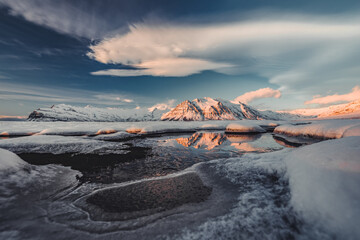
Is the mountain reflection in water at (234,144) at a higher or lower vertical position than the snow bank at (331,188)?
lower

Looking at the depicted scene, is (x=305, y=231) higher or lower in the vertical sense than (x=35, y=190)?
higher

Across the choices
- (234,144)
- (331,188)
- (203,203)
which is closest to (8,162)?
(203,203)

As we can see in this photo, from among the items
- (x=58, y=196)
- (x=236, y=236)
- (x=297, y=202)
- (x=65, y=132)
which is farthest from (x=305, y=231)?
(x=65, y=132)

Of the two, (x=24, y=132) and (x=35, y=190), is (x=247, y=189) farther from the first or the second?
(x=24, y=132)

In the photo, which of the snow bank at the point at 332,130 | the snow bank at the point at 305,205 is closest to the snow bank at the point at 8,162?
the snow bank at the point at 305,205

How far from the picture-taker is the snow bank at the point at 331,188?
6.91 feet

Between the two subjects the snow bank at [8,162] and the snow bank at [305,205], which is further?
the snow bank at [8,162]

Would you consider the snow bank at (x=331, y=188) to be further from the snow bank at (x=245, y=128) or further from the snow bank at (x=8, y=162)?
the snow bank at (x=245, y=128)

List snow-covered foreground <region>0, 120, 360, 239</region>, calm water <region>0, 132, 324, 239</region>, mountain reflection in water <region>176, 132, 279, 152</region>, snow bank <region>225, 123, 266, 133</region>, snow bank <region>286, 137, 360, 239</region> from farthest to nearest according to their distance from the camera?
snow bank <region>225, 123, 266, 133</region> → mountain reflection in water <region>176, 132, 279, 152</region> → calm water <region>0, 132, 324, 239</region> → snow-covered foreground <region>0, 120, 360, 239</region> → snow bank <region>286, 137, 360, 239</region>

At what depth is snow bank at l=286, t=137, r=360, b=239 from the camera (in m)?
2.11

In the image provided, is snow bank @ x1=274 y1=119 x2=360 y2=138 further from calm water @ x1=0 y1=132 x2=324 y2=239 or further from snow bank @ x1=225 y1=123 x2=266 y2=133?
snow bank @ x1=225 y1=123 x2=266 y2=133

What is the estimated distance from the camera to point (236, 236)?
95.7 inches

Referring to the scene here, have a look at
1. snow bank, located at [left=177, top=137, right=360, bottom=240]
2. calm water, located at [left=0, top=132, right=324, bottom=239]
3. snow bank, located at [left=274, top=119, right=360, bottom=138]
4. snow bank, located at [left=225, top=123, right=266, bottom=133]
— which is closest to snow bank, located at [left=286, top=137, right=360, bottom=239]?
snow bank, located at [left=177, top=137, right=360, bottom=240]

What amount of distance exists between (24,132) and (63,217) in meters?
39.5
